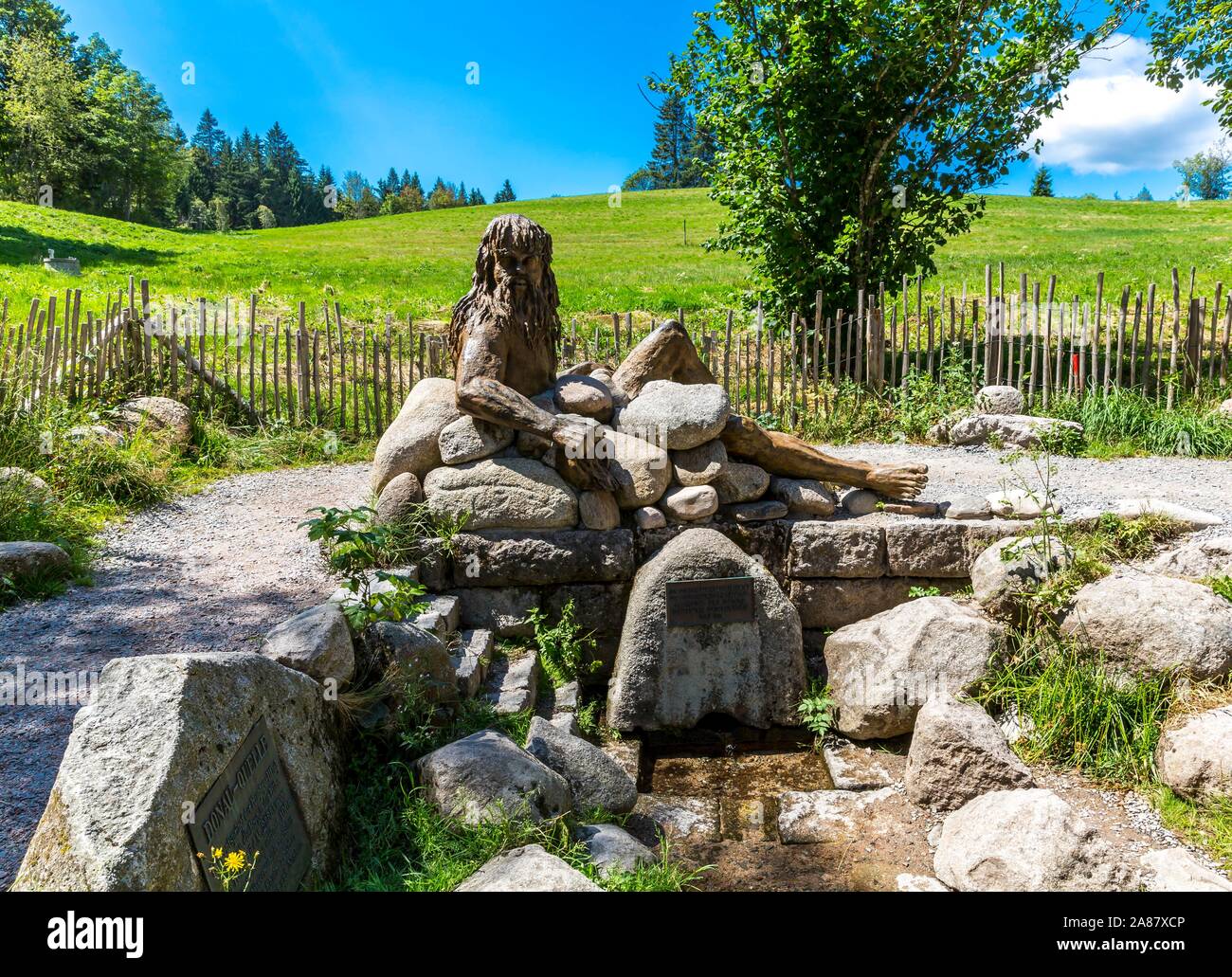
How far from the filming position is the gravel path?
11.0ft

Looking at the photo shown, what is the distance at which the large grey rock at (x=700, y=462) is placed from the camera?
566 cm

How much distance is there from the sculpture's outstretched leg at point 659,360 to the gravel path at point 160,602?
2443mm

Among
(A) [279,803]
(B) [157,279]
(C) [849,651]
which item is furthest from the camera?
(B) [157,279]

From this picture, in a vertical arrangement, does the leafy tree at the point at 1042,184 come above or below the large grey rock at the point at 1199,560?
Answer: above

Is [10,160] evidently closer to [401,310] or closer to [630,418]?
[401,310]

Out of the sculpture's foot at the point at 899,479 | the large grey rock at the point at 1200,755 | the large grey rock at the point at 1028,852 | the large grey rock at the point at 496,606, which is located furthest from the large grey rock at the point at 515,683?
the large grey rock at the point at 1200,755

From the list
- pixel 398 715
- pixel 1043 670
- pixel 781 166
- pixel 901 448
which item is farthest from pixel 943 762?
pixel 781 166

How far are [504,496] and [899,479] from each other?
2.68 m

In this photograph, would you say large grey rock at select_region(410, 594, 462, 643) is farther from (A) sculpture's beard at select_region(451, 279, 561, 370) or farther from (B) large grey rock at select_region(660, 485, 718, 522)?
(A) sculpture's beard at select_region(451, 279, 561, 370)

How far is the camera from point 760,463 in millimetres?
5859

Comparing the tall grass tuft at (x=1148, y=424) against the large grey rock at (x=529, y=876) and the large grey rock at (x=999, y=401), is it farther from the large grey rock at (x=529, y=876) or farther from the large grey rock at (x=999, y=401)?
the large grey rock at (x=529, y=876)

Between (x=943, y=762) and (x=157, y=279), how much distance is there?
16.7 meters

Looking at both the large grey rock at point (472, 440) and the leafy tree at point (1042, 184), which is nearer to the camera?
the large grey rock at point (472, 440)

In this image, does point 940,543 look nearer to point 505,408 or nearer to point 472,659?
point 505,408
